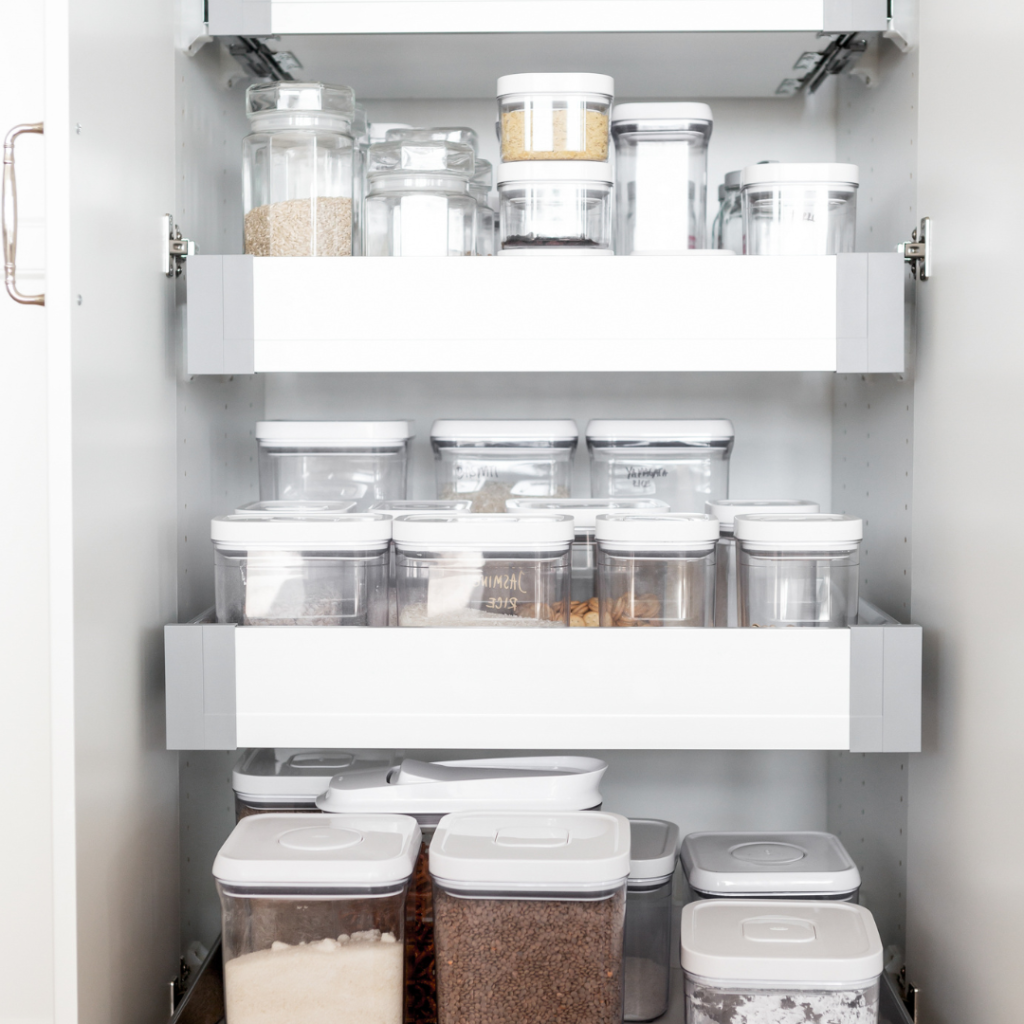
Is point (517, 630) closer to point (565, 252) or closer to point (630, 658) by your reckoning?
point (630, 658)

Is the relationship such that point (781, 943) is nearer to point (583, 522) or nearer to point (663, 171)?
point (583, 522)

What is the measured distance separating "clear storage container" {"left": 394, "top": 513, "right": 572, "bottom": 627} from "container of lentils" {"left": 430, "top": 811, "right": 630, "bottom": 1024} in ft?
0.84

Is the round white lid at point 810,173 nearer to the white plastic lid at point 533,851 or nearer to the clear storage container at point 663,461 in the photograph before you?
the clear storage container at point 663,461

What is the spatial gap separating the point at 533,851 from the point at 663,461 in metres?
0.54

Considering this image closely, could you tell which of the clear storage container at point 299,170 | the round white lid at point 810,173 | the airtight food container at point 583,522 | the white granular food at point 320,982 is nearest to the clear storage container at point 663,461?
the airtight food container at point 583,522

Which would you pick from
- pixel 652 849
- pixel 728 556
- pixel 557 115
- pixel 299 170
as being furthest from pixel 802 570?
pixel 299 170

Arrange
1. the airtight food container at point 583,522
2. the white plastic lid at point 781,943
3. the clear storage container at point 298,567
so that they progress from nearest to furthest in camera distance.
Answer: the white plastic lid at point 781,943, the clear storage container at point 298,567, the airtight food container at point 583,522

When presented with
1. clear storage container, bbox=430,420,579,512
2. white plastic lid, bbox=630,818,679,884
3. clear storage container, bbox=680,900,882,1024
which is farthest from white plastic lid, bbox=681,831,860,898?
clear storage container, bbox=430,420,579,512

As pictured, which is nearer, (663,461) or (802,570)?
(802,570)

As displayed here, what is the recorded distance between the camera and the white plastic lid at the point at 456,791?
3.84 ft

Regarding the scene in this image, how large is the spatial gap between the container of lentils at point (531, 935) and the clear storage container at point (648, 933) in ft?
0.59

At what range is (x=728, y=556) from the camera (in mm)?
1240

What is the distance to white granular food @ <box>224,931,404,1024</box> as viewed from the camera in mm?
1023

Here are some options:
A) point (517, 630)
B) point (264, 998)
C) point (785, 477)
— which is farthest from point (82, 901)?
point (785, 477)
